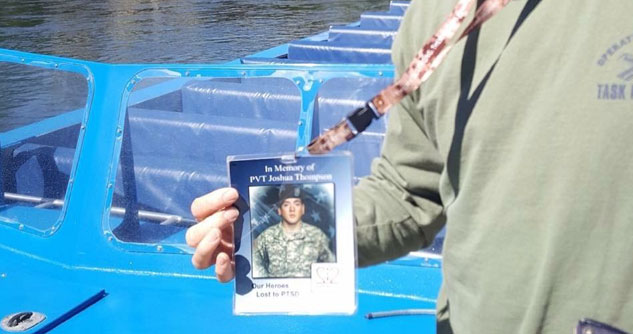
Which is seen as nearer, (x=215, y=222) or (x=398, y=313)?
(x=215, y=222)

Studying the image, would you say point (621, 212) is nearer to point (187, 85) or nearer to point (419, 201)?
point (419, 201)

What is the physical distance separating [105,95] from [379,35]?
13.0 feet

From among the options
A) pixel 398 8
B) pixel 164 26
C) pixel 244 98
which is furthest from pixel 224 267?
pixel 164 26

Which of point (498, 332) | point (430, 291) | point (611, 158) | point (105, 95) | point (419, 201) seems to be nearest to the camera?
Result: point (611, 158)

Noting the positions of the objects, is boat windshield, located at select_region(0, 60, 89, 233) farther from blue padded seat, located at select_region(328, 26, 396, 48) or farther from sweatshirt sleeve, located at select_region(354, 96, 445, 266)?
blue padded seat, located at select_region(328, 26, 396, 48)

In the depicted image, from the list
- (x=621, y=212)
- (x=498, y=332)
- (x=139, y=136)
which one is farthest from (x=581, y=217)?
(x=139, y=136)

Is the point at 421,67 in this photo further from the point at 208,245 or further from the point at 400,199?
the point at 208,245

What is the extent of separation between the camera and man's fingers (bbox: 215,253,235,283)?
1.17m

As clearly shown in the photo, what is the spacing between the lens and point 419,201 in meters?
1.20

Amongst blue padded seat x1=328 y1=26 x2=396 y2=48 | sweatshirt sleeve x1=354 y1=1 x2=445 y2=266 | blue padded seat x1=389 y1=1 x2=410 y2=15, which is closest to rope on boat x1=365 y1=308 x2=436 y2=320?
sweatshirt sleeve x1=354 y1=1 x2=445 y2=266

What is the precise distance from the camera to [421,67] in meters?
1.04

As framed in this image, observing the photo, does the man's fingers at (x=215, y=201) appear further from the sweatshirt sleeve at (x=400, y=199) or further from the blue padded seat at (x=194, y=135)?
the blue padded seat at (x=194, y=135)

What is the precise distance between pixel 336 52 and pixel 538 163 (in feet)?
15.9

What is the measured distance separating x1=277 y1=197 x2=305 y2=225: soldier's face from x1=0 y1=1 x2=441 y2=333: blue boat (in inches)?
40.3
